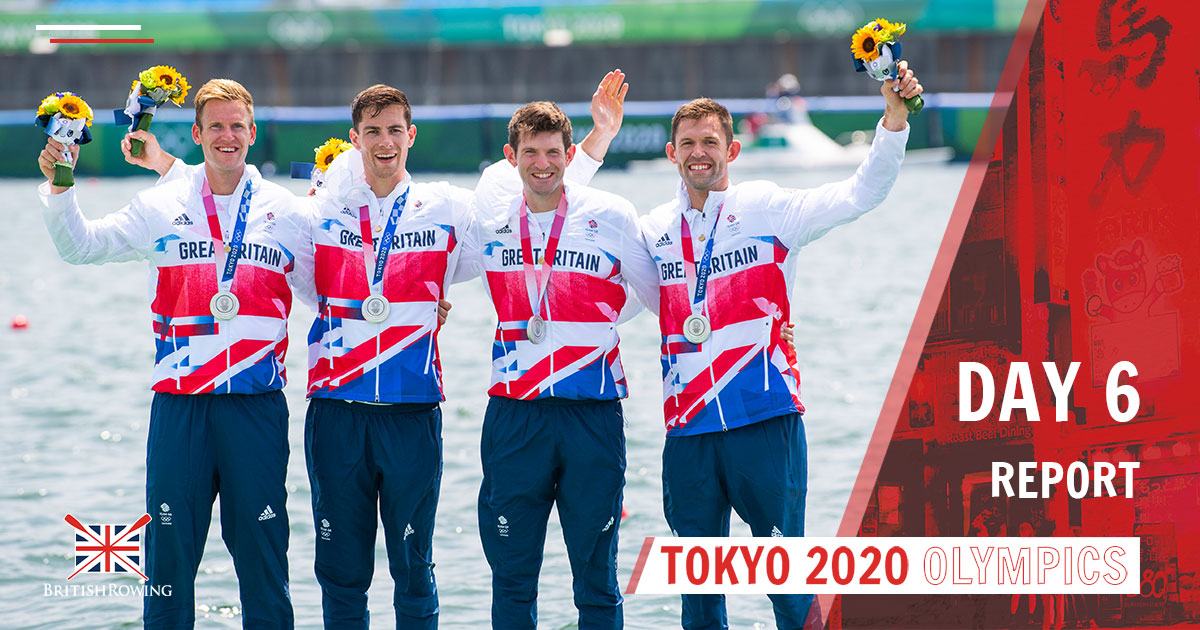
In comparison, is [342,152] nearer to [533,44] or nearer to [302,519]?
[302,519]

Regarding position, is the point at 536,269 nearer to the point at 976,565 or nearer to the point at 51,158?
the point at 51,158

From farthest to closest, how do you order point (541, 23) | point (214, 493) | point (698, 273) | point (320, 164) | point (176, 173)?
1. point (541, 23)
2. point (320, 164)
3. point (176, 173)
4. point (214, 493)
5. point (698, 273)

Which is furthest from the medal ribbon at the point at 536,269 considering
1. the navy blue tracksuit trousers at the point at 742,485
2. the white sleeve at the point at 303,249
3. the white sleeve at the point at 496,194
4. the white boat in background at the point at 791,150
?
the white boat in background at the point at 791,150

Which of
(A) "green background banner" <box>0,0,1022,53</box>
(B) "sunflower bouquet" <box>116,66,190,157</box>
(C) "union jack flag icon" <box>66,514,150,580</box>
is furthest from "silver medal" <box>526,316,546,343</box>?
(A) "green background banner" <box>0,0,1022,53</box>

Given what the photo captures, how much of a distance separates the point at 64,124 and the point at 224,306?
1.04 m

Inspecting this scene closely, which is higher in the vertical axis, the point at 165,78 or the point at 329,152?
the point at 165,78

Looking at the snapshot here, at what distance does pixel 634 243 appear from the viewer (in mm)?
6688

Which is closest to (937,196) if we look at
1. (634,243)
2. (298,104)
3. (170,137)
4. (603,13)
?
(603,13)

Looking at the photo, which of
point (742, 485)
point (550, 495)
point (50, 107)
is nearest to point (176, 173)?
point (50, 107)

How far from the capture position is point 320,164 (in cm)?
722

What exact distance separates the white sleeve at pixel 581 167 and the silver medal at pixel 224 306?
1.67 meters

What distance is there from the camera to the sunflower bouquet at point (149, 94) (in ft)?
21.7

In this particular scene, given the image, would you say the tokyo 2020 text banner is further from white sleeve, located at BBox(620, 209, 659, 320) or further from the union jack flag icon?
the union jack flag icon

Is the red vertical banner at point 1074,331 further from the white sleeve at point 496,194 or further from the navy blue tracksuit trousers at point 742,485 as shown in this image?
the white sleeve at point 496,194
